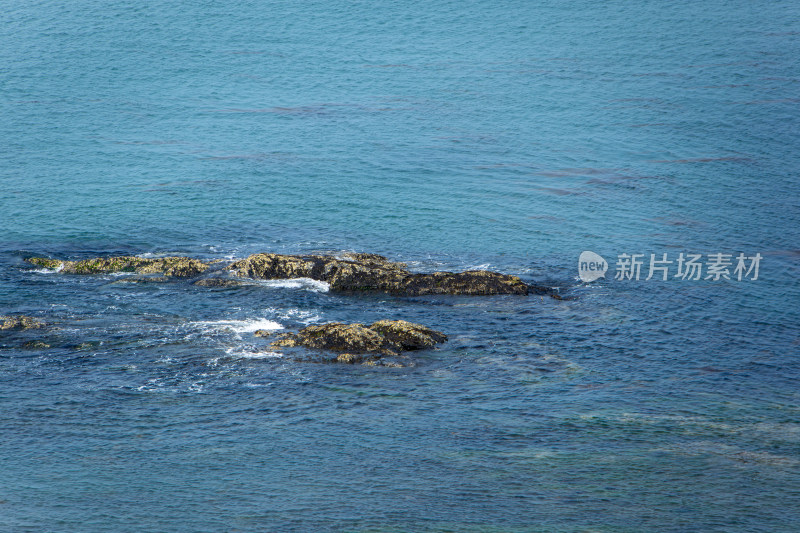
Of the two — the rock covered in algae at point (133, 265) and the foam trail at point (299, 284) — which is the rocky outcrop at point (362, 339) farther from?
the rock covered in algae at point (133, 265)

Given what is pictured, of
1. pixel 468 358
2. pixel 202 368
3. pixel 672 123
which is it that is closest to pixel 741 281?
pixel 468 358

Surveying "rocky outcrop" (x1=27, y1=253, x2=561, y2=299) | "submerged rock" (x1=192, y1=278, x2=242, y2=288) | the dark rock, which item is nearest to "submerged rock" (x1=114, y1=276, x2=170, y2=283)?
"rocky outcrop" (x1=27, y1=253, x2=561, y2=299)

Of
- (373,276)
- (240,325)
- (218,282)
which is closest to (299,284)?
(373,276)

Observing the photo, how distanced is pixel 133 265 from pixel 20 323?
12126 millimetres

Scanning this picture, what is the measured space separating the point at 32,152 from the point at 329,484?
73.3 metres

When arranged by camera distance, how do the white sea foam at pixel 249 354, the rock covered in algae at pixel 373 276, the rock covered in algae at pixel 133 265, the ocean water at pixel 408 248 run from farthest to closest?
the rock covered in algae at pixel 133 265 < the rock covered in algae at pixel 373 276 < the white sea foam at pixel 249 354 < the ocean water at pixel 408 248

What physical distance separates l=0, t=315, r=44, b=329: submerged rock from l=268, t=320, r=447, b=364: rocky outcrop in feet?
45.0

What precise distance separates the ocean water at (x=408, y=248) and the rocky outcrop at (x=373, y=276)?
1216mm

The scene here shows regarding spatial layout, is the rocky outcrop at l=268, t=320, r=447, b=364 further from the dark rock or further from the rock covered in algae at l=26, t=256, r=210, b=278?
the rock covered in algae at l=26, t=256, r=210, b=278

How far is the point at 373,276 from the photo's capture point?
2154 inches

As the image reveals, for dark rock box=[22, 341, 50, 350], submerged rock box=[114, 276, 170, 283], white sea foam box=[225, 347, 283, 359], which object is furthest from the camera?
submerged rock box=[114, 276, 170, 283]

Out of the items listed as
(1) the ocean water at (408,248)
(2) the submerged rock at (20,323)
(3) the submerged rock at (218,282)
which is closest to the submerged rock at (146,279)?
(1) the ocean water at (408,248)

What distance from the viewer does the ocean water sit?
109ft

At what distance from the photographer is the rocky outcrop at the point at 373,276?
176 ft
